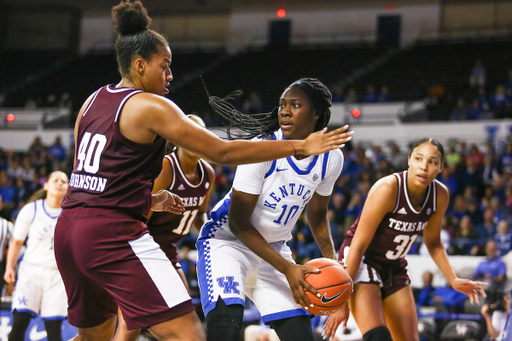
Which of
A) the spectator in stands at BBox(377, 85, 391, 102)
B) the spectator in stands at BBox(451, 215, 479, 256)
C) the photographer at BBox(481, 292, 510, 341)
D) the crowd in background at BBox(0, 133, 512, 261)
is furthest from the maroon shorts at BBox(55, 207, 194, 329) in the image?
the spectator in stands at BBox(377, 85, 391, 102)

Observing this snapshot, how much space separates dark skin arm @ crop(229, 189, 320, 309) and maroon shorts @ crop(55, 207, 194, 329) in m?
0.70

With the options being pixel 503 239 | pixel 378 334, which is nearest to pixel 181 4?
pixel 503 239

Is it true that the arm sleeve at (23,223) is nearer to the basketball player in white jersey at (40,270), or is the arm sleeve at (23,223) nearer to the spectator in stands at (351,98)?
the basketball player in white jersey at (40,270)

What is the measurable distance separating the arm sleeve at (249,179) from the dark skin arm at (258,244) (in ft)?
0.10

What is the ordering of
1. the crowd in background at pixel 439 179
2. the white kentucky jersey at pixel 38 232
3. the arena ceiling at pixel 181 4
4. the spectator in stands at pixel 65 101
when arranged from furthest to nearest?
the arena ceiling at pixel 181 4 → the spectator in stands at pixel 65 101 → the crowd in background at pixel 439 179 → the white kentucky jersey at pixel 38 232

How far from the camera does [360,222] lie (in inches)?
161

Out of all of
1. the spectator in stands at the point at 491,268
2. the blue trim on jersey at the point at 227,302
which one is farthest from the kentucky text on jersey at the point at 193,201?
the spectator in stands at the point at 491,268

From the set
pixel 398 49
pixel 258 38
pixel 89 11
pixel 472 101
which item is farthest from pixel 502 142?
pixel 89 11

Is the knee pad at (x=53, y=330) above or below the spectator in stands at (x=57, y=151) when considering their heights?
below

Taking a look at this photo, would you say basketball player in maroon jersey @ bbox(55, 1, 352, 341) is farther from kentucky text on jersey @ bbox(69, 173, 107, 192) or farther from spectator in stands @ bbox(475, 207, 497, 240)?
spectator in stands @ bbox(475, 207, 497, 240)

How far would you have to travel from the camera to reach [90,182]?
8.89ft

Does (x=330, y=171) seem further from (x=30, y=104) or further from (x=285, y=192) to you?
(x=30, y=104)

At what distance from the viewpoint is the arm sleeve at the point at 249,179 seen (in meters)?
3.38

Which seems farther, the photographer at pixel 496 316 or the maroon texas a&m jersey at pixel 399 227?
the photographer at pixel 496 316
